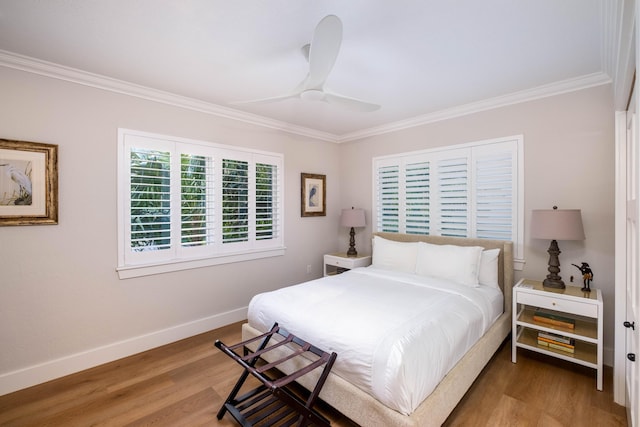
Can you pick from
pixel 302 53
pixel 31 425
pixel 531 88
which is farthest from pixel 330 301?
pixel 531 88

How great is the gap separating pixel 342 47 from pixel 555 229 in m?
2.31

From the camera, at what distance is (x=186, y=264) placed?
10.2ft

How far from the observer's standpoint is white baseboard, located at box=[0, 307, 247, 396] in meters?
2.25

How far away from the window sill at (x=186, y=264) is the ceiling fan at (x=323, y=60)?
1.95 m

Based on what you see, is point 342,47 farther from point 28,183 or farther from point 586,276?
point 586,276

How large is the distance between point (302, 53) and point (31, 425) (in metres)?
3.14

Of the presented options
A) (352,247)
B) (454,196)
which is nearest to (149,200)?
(352,247)

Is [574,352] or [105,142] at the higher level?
[105,142]

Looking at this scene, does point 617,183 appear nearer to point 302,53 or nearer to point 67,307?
point 302,53

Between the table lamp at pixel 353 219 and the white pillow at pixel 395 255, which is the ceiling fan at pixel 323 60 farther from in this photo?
the table lamp at pixel 353 219

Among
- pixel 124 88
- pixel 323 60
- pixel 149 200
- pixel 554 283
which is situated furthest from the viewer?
pixel 149 200

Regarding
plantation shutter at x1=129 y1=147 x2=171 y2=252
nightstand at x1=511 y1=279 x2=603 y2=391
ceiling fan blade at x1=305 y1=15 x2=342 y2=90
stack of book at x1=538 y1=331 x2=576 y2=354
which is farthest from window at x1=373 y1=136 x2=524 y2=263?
plantation shutter at x1=129 y1=147 x2=171 y2=252

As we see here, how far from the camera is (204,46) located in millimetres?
2080

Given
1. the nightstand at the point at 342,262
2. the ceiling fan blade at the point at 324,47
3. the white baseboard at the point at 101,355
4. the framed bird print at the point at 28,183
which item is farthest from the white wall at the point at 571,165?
the framed bird print at the point at 28,183
